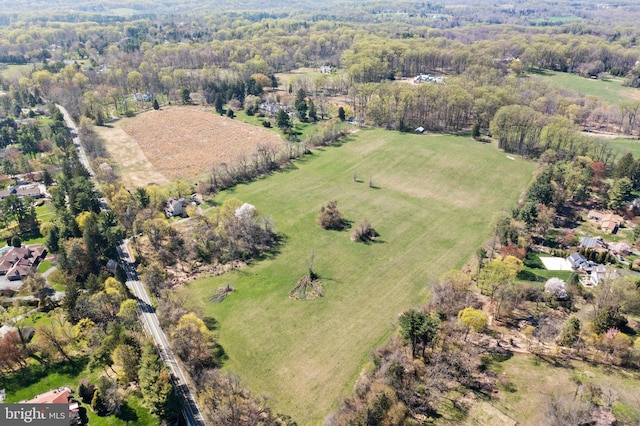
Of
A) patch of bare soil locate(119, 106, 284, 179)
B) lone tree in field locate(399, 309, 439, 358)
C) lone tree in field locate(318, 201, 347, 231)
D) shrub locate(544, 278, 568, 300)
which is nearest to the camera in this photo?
lone tree in field locate(399, 309, 439, 358)

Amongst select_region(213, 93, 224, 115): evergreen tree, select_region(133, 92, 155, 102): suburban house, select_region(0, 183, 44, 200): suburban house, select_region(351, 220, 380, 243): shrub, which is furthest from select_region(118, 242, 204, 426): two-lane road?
select_region(133, 92, 155, 102): suburban house

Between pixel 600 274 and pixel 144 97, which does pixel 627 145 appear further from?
pixel 144 97

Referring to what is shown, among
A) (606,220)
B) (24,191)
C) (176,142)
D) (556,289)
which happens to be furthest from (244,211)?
(606,220)

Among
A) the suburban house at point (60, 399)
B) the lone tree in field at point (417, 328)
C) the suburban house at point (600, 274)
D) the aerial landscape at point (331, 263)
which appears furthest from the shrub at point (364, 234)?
the suburban house at point (60, 399)

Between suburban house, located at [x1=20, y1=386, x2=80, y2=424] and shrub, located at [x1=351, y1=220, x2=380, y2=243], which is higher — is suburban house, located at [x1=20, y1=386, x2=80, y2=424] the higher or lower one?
the lower one

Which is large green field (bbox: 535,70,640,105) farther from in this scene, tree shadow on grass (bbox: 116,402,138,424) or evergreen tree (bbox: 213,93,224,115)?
tree shadow on grass (bbox: 116,402,138,424)

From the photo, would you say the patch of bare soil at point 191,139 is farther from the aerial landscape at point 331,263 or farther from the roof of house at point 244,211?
the roof of house at point 244,211
